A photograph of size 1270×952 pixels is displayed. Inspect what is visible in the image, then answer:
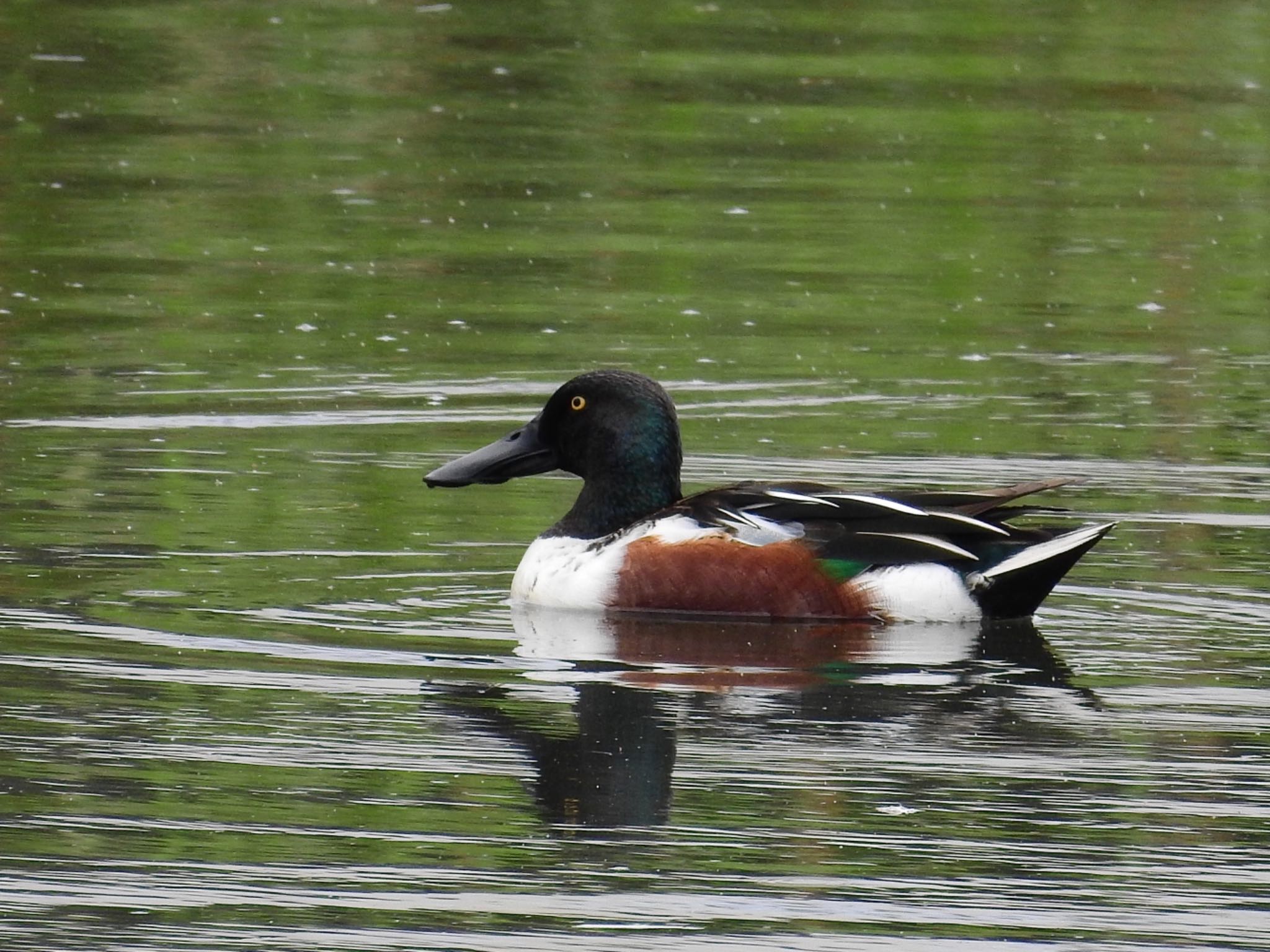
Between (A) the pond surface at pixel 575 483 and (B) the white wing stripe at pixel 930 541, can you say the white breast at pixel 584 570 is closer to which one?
(A) the pond surface at pixel 575 483

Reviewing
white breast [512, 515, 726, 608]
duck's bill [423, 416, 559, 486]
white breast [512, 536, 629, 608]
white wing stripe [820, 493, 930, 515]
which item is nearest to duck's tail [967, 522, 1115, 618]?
white wing stripe [820, 493, 930, 515]

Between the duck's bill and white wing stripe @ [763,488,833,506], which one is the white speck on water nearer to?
white wing stripe @ [763,488,833,506]

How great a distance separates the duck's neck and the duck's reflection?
1.57 ft

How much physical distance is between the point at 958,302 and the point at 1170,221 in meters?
2.67

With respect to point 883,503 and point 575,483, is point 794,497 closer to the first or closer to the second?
point 883,503

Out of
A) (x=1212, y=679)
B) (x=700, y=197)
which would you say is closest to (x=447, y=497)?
(x=1212, y=679)

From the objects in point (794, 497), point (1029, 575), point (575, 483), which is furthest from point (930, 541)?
point (575, 483)

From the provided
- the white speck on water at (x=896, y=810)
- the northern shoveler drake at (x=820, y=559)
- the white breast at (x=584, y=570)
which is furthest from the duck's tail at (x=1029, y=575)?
the white speck on water at (x=896, y=810)

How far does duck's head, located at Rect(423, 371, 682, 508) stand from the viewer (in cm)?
884

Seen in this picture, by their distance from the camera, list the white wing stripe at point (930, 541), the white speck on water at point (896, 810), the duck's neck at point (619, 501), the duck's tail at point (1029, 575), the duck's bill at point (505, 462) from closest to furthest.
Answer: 1. the white speck on water at point (896, 810)
2. the duck's tail at point (1029, 575)
3. the white wing stripe at point (930, 541)
4. the duck's neck at point (619, 501)
5. the duck's bill at point (505, 462)

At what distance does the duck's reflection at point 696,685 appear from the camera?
6598 mm

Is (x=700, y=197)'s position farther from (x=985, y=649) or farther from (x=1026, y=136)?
(x=985, y=649)

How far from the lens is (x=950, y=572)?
27.3ft

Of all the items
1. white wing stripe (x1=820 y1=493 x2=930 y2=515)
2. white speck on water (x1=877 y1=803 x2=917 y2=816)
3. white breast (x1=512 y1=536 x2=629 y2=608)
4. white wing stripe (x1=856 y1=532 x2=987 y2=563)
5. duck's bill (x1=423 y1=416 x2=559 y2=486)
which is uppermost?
duck's bill (x1=423 y1=416 x2=559 y2=486)
